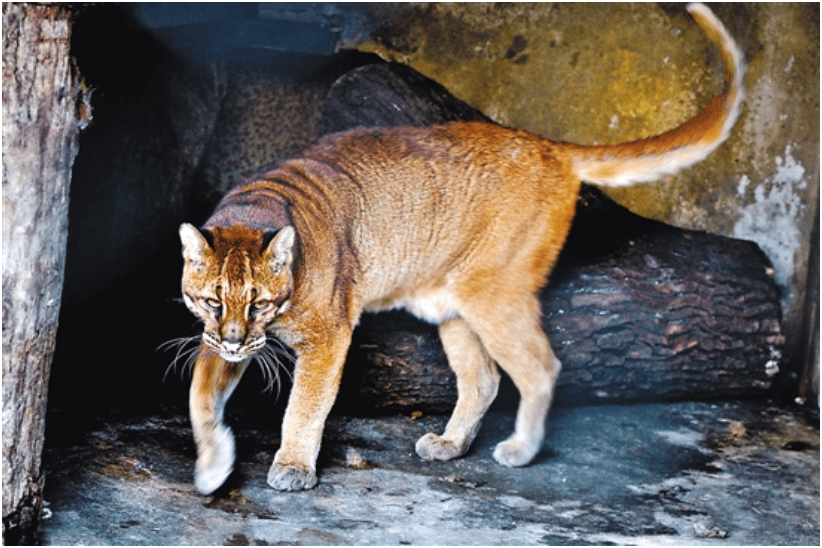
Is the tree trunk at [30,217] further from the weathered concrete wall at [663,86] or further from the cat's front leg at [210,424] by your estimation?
the weathered concrete wall at [663,86]

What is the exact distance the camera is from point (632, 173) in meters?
4.95

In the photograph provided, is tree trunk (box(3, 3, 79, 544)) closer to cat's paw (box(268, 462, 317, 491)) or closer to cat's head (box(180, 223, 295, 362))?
cat's head (box(180, 223, 295, 362))

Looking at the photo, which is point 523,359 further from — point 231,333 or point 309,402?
point 231,333

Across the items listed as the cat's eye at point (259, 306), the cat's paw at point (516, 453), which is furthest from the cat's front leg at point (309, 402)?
the cat's paw at point (516, 453)

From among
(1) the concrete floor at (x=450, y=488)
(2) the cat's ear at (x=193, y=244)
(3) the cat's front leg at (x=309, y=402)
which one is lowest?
(1) the concrete floor at (x=450, y=488)

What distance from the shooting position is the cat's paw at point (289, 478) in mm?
4543

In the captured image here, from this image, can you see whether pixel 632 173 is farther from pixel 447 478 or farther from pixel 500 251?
pixel 447 478

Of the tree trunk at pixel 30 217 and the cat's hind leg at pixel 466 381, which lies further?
the cat's hind leg at pixel 466 381

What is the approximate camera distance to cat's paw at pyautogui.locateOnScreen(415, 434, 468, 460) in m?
5.06

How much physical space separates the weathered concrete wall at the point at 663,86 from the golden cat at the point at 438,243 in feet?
4.69

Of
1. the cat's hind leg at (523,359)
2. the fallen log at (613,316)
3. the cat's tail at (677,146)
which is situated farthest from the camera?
the fallen log at (613,316)

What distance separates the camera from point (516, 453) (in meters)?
5.02

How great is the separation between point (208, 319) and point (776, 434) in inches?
129

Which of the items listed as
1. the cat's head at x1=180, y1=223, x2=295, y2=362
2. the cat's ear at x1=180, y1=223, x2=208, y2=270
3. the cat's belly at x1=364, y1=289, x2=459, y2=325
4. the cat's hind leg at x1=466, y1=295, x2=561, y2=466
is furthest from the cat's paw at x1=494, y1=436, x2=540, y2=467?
the cat's ear at x1=180, y1=223, x2=208, y2=270
